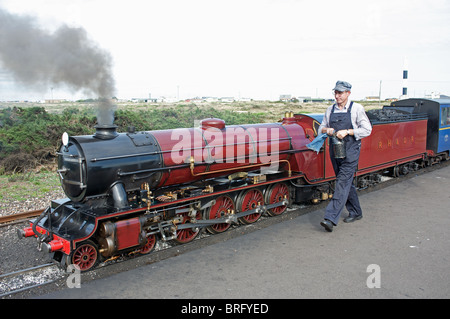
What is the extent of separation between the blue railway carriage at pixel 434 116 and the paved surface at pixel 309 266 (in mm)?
7250

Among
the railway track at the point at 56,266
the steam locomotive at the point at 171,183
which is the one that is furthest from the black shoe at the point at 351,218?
the steam locomotive at the point at 171,183

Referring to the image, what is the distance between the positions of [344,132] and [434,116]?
9.11 meters

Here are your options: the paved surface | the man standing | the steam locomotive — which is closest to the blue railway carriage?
the steam locomotive

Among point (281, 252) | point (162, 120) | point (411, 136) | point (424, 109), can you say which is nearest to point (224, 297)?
point (281, 252)

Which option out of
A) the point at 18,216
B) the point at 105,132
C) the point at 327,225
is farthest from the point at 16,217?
the point at 327,225

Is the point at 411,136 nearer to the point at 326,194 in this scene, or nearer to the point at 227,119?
→ the point at 326,194

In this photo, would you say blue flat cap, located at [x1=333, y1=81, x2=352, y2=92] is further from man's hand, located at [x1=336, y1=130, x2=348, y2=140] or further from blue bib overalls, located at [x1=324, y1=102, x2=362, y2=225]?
man's hand, located at [x1=336, y1=130, x2=348, y2=140]

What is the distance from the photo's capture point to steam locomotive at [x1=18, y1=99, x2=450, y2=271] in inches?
207

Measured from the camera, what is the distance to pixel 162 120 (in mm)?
21484

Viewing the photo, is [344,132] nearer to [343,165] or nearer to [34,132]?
[343,165]

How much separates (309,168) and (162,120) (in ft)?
47.8

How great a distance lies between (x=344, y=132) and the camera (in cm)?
604

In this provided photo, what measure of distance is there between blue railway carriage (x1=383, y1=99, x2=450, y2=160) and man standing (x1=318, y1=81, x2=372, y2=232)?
809 centimetres

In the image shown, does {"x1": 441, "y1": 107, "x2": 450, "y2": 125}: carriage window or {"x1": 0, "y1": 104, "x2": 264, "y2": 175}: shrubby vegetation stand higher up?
{"x1": 441, "y1": 107, "x2": 450, "y2": 125}: carriage window
